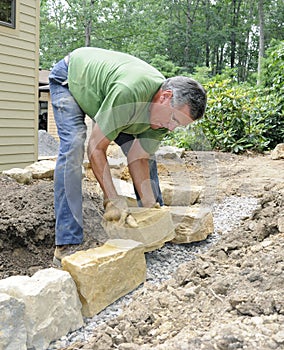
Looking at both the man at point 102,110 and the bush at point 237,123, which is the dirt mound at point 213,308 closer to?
the man at point 102,110

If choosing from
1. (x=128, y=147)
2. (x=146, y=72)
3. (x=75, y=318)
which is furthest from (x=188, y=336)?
(x=128, y=147)

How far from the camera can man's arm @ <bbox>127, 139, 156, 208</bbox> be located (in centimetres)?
293

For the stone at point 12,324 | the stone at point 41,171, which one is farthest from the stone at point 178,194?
the stone at point 12,324

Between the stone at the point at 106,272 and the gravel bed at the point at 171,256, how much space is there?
0.05 meters

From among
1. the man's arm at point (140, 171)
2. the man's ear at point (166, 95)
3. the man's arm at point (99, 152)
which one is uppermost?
the man's ear at point (166, 95)

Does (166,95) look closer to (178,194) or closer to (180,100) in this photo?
(180,100)

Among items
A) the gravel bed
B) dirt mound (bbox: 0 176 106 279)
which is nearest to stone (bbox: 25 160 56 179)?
dirt mound (bbox: 0 176 106 279)

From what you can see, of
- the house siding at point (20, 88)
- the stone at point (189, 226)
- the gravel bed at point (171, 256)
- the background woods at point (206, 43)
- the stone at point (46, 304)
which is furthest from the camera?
the background woods at point (206, 43)

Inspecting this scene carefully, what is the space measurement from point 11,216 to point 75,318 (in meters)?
1.18

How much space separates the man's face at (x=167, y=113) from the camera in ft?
7.71

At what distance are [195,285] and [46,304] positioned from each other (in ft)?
2.39

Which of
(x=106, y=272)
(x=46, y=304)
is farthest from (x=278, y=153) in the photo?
(x=46, y=304)

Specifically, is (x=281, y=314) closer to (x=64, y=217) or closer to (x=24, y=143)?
(x=64, y=217)

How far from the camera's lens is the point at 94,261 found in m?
2.14
